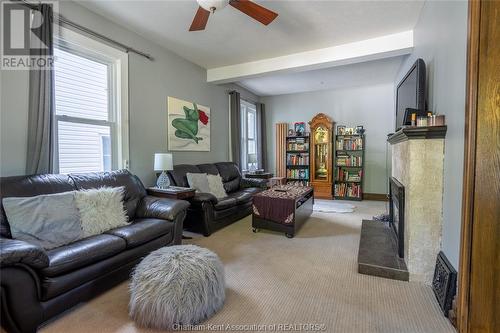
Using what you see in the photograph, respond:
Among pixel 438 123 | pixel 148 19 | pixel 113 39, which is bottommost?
pixel 438 123

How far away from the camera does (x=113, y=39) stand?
312cm

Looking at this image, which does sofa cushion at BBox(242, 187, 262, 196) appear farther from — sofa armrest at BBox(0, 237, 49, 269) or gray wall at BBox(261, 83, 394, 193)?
sofa armrest at BBox(0, 237, 49, 269)

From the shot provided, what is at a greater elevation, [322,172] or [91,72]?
[91,72]

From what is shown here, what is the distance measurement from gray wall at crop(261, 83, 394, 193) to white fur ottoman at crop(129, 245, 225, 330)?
5.20 m

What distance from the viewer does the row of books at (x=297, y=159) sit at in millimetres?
6341

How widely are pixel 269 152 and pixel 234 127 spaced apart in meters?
1.80

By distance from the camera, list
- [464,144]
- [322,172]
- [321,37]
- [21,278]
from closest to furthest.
Answer: 1. [21,278]
2. [464,144]
3. [321,37]
4. [322,172]

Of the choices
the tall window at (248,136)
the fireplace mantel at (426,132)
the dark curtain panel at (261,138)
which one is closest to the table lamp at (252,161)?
the tall window at (248,136)

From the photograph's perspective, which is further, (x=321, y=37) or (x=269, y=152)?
(x=269, y=152)

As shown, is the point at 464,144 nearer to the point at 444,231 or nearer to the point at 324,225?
the point at 444,231

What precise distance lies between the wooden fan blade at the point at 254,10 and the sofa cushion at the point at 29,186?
226cm

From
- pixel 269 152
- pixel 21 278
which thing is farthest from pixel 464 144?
pixel 269 152

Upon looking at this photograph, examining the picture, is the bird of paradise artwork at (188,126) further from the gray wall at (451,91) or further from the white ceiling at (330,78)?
the gray wall at (451,91)

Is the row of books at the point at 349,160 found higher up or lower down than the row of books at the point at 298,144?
lower down
